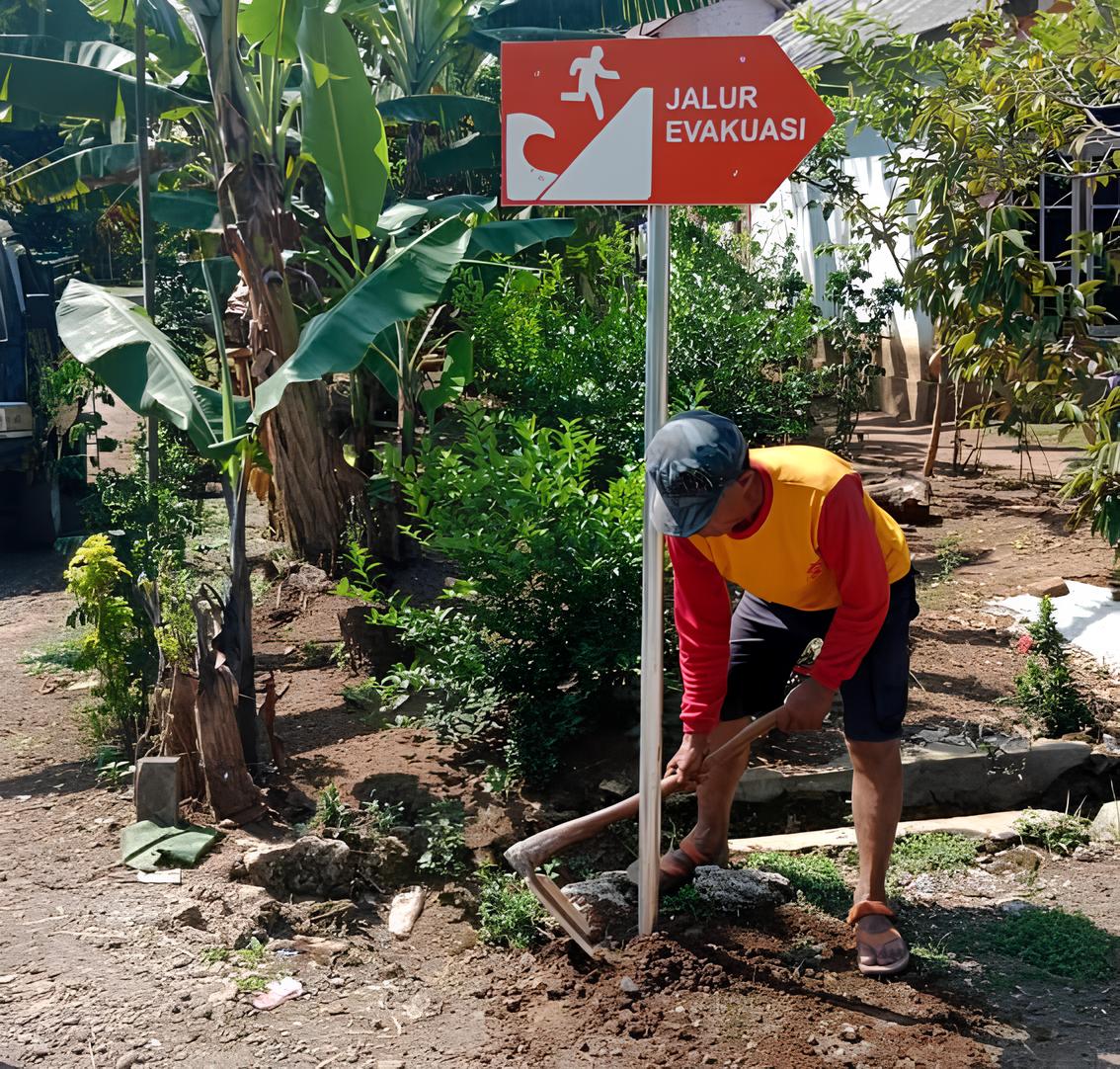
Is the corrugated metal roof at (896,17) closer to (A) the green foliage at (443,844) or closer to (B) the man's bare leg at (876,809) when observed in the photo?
(A) the green foliage at (443,844)

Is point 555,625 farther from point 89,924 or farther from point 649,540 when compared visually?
point 89,924

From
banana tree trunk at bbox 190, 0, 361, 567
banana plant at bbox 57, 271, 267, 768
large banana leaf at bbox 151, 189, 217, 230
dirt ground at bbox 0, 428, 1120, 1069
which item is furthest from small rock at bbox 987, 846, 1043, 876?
large banana leaf at bbox 151, 189, 217, 230

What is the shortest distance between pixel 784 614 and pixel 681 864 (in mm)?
871

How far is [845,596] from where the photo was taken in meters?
3.26

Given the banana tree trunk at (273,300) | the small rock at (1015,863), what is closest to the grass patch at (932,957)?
the small rock at (1015,863)

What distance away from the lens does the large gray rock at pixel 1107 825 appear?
430cm

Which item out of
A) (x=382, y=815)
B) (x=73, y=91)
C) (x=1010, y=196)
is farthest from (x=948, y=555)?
(x=73, y=91)

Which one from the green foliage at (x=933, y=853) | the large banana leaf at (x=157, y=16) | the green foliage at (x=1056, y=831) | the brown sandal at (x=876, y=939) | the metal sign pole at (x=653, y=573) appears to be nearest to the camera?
the metal sign pole at (x=653, y=573)

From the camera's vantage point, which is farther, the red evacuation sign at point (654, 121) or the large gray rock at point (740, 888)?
the large gray rock at point (740, 888)

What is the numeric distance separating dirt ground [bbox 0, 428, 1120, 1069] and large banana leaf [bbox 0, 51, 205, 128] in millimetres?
4620

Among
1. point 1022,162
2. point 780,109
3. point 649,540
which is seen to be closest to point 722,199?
point 780,109

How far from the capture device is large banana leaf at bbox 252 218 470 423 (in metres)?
4.72

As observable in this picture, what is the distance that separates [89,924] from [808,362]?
1033cm

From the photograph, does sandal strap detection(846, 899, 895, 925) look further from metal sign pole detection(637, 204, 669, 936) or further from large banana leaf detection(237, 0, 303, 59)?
large banana leaf detection(237, 0, 303, 59)
